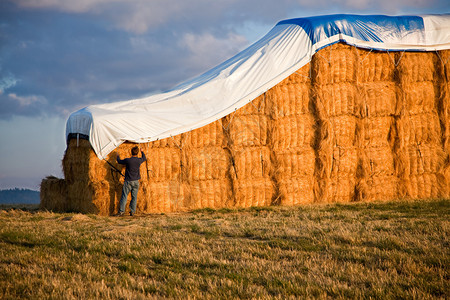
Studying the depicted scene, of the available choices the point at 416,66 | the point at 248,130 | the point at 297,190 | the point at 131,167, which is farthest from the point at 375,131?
the point at 131,167

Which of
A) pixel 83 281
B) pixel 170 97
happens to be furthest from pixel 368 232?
pixel 170 97

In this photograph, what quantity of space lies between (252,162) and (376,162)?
341 centimetres

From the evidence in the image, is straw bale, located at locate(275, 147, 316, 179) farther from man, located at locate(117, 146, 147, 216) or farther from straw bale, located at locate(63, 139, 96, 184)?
straw bale, located at locate(63, 139, 96, 184)

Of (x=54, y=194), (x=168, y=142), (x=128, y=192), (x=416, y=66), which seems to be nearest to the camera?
(x=128, y=192)

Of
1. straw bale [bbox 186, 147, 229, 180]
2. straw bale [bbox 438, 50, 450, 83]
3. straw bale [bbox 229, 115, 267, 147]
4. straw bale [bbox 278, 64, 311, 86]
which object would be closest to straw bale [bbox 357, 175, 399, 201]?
straw bale [bbox 229, 115, 267, 147]

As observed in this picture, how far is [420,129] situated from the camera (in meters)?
12.5

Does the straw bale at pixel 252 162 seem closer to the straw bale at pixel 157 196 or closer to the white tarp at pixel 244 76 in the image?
the white tarp at pixel 244 76

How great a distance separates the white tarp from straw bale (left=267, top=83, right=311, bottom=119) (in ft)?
0.79

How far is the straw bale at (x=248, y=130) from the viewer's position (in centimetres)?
1166

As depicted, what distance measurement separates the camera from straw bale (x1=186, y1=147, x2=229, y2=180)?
11156mm

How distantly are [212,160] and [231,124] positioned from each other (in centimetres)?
109

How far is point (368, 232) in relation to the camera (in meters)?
6.61

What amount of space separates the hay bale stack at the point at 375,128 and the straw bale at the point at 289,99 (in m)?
1.51

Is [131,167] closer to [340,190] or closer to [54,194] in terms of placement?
[54,194]
